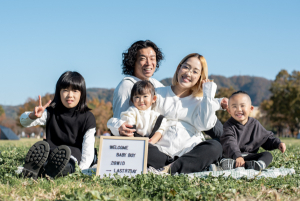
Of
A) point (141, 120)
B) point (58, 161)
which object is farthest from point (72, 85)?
point (58, 161)

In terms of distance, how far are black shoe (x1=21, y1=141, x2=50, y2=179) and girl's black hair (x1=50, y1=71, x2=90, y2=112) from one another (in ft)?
3.50

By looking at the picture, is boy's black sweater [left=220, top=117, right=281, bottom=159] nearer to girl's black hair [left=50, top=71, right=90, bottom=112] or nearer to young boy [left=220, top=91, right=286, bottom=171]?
young boy [left=220, top=91, right=286, bottom=171]

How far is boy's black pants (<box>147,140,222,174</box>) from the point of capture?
3803 millimetres

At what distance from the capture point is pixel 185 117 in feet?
14.2

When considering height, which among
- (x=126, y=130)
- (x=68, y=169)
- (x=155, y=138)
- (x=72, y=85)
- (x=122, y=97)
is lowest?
(x=68, y=169)

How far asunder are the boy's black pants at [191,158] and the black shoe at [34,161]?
134cm

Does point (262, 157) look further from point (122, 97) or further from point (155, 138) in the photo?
point (122, 97)

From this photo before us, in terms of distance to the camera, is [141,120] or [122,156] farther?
[141,120]

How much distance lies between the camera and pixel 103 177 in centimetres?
316

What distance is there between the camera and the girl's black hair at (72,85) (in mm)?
4156

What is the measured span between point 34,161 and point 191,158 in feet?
6.56

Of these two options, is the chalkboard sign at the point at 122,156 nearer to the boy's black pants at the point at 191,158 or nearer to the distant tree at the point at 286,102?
the boy's black pants at the point at 191,158

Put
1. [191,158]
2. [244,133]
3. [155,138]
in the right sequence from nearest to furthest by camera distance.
→ [191,158], [155,138], [244,133]

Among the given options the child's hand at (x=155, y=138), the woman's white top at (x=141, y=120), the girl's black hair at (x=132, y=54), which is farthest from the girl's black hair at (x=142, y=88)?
the girl's black hair at (x=132, y=54)
